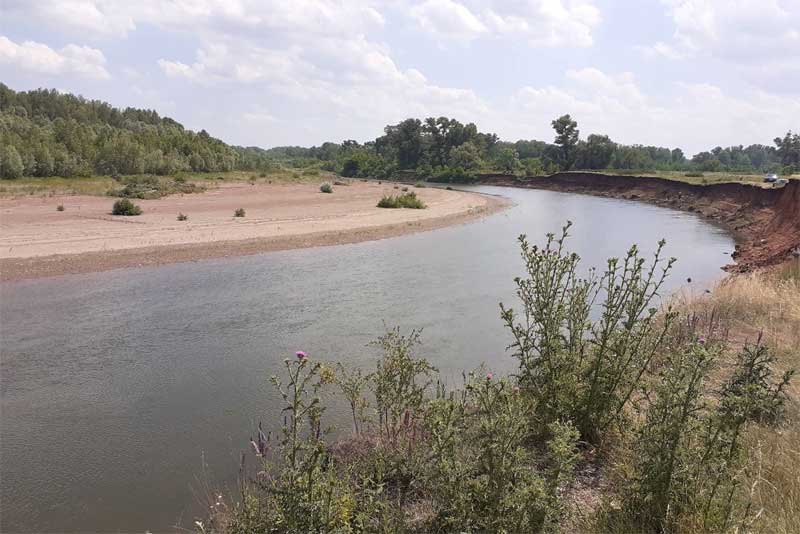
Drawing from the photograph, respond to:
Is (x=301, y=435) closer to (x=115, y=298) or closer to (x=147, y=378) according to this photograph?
(x=147, y=378)

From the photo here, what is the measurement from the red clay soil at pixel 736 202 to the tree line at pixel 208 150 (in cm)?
1456

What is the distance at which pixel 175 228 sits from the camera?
27875 mm

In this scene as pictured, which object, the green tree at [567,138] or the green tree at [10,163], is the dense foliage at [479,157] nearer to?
the green tree at [567,138]

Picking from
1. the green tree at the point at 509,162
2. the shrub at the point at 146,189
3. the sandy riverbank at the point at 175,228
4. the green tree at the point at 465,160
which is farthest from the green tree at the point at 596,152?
the shrub at the point at 146,189

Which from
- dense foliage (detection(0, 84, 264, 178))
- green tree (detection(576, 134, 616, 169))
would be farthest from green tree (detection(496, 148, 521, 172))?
dense foliage (detection(0, 84, 264, 178))

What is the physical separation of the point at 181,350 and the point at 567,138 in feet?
332

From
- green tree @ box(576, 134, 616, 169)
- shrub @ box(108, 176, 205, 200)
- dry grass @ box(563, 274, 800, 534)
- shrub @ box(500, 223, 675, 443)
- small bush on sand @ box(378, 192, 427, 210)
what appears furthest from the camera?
green tree @ box(576, 134, 616, 169)

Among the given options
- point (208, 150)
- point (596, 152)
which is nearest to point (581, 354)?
point (208, 150)

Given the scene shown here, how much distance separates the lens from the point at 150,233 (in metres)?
26.1

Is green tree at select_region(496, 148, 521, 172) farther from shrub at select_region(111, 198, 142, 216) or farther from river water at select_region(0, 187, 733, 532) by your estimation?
river water at select_region(0, 187, 733, 532)

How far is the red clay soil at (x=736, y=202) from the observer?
77.8 ft

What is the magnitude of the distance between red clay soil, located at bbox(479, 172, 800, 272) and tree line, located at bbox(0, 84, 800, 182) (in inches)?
573

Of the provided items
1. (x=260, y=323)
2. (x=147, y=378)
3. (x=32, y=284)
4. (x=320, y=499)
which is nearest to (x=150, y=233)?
(x=32, y=284)

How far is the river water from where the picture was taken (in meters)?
6.99
